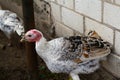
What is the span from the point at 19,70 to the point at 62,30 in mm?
763

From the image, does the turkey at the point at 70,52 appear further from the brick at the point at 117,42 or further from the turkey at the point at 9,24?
the turkey at the point at 9,24

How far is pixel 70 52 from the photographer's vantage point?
3.76 meters

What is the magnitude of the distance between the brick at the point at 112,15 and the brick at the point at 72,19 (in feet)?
1.66

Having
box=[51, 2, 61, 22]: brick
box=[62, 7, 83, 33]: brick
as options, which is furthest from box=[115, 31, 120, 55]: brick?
box=[51, 2, 61, 22]: brick

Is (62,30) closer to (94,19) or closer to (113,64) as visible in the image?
(94,19)

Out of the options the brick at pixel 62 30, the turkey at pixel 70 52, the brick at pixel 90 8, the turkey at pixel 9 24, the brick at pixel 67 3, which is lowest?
the turkey at pixel 9 24

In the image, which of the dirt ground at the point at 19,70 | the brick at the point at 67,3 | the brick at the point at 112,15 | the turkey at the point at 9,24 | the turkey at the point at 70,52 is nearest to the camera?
the brick at the point at 112,15

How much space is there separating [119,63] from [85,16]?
0.72m

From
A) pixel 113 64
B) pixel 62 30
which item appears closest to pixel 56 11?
pixel 62 30

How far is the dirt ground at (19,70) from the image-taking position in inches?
162

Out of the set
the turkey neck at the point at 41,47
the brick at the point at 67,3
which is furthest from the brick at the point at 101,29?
the turkey neck at the point at 41,47

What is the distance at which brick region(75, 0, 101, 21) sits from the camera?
3.93 meters

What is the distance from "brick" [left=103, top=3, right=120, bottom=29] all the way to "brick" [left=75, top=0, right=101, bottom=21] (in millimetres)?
122

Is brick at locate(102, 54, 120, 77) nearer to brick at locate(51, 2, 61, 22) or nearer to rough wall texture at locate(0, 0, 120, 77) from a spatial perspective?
rough wall texture at locate(0, 0, 120, 77)
